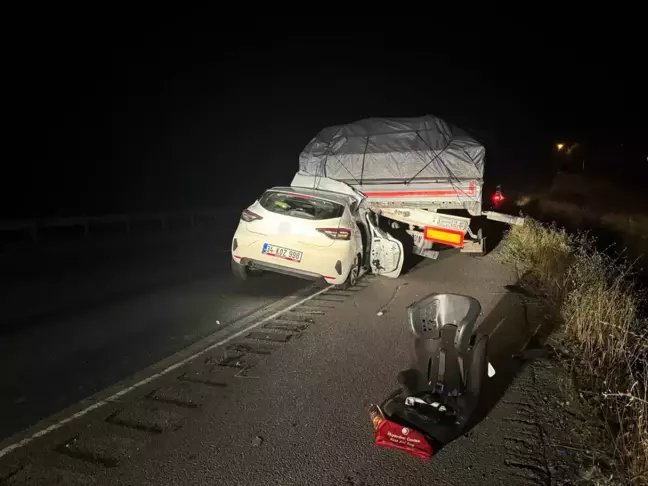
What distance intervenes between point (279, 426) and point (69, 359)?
9.11 feet

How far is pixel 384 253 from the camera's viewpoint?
30.2ft

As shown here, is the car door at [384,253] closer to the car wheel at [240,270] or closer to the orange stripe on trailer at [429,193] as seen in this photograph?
the orange stripe on trailer at [429,193]

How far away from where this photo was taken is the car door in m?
9.15

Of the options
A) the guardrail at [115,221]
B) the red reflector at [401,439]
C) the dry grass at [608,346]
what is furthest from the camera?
the guardrail at [115,221]

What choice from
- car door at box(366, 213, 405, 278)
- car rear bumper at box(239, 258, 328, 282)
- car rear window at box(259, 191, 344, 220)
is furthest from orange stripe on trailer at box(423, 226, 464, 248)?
car rear bumper at box(239, 258, 328, 282)

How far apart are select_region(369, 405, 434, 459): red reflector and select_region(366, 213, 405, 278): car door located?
18.7 feet

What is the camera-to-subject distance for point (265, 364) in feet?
16.8

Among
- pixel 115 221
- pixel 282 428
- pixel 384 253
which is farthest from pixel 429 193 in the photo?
pixel 115 221

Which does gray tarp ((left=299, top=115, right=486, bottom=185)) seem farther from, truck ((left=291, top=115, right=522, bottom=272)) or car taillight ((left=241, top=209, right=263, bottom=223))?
car taillight ((left=241, top=209, right=263, bottom=223))

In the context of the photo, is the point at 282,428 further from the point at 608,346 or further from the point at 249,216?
the point at 249,216

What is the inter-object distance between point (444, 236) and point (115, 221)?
36.2ft

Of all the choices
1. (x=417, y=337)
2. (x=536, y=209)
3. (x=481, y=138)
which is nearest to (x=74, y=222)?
(x=481, y=138)

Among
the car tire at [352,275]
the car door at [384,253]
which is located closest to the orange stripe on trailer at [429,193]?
the car door at [384,253]

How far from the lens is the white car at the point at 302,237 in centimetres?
795
